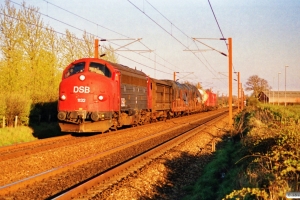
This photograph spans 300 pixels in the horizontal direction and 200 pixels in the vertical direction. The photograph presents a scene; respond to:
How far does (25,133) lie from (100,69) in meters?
5.12

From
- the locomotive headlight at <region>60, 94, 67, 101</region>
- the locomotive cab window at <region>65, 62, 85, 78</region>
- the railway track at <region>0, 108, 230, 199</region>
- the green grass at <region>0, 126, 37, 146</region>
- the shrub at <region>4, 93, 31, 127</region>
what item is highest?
the locomotive cab window at <region>65, 62, 85, 78</region>

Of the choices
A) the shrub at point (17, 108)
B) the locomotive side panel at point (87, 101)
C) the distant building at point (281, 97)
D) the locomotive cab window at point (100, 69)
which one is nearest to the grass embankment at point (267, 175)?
the locomotive side panel at point (87, 101)

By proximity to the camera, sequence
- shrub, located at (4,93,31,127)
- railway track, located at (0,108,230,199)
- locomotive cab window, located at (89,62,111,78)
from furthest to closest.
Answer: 1. shrub, located at (4,93,31,127)
2. locomotive cab window, located at (89,62,111,78)
3. railway track, located at (0,108,230,199)

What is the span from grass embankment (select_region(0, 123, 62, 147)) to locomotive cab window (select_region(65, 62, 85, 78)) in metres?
3.65

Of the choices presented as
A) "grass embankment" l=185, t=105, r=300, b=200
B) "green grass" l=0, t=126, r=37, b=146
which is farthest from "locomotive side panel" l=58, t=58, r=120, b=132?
"grass embankment" l=185, t=105, r=300, b=200

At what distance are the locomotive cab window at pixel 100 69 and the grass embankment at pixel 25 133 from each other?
460 centimetres

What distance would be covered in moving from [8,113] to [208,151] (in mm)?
12797

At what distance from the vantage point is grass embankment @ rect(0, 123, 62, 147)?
17219mm

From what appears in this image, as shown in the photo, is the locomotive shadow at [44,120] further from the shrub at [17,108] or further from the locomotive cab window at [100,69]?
the locomotive cab window at [100,69]

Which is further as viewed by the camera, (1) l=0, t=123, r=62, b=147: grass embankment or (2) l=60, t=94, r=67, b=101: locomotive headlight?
(2) l=60, t=94, r=67, b=101: locomotive headlight

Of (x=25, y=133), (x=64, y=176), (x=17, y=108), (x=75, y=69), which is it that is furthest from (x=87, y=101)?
(x=64, y=176)

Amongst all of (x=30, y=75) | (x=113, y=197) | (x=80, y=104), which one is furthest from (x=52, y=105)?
(x=113, y=197)

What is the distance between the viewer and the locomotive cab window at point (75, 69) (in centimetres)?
1847

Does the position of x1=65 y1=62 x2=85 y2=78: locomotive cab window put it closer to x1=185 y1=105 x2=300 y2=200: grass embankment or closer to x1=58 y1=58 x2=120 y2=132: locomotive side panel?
x1=58 y1=58 x2=120 y2=132: locomotive side panel
